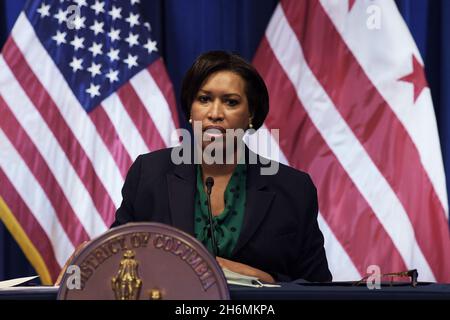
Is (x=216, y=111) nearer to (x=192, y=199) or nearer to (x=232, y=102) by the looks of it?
(x=232, y=102)

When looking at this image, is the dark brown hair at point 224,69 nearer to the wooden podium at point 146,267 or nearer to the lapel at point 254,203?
the lapel at point 254,203

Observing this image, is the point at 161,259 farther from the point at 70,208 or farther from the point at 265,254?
the point at 70,208

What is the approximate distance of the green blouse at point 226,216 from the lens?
75.7 inches

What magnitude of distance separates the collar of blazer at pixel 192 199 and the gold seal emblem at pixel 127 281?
696 mm

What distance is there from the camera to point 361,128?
336 centimetres

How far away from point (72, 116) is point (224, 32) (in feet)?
2.58

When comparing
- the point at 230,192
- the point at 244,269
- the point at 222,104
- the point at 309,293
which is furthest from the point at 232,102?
the point at 309,293

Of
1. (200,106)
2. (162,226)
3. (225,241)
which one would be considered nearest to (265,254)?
(225,241)

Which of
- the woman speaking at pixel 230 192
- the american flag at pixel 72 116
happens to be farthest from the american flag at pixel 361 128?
the woman speaking at pixel 230 192

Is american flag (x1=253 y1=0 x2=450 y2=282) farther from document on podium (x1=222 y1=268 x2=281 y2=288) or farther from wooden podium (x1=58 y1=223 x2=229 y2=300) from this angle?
wooden podium (x1=58 y1=223 x2=229 y2=300)

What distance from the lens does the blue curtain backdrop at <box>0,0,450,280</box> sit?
3.48m

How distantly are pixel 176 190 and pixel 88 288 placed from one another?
80 cm

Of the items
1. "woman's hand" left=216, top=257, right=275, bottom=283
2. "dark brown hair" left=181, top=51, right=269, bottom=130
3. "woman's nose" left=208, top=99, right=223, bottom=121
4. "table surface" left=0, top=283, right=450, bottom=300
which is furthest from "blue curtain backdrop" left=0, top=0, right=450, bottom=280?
"table surface" left=0, top=283, right=450, bottom=300
